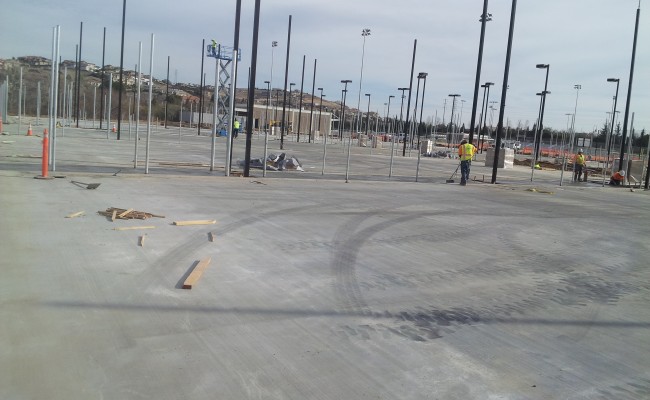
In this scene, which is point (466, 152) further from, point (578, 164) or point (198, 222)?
point (198, 222)

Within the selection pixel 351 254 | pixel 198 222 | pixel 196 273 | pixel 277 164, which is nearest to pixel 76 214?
pixel 198 222

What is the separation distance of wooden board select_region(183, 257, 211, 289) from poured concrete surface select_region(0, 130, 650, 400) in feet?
0.28

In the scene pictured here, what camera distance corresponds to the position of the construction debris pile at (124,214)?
32.0 feet

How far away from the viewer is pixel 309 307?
231 inches

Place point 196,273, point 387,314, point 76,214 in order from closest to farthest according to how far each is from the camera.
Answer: point 387,314, point 196,273, point 76,214

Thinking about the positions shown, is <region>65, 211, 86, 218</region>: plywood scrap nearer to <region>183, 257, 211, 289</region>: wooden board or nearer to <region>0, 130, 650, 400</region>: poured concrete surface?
<region>0, 130, 650, 400</region>: poured concrete surface

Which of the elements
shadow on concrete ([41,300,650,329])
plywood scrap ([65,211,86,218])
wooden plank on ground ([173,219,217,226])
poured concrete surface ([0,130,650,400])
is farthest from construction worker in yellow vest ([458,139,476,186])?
shadow on concrete ([41,300,650,329])

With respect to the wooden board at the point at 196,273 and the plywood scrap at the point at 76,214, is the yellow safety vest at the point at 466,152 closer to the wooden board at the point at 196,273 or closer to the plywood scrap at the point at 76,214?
the plywood scrap at the point at 76,214

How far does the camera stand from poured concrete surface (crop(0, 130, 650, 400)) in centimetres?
419

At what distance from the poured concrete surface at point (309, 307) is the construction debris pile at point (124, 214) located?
0.26 meters

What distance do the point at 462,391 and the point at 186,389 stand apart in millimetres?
2103

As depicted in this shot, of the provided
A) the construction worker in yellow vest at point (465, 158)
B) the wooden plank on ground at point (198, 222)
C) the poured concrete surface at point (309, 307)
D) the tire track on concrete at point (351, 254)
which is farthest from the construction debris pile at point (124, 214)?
the construction worker in yellow vest at point (465, 158)

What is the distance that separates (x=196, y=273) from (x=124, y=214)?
151 inches

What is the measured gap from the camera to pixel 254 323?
17.4ft
